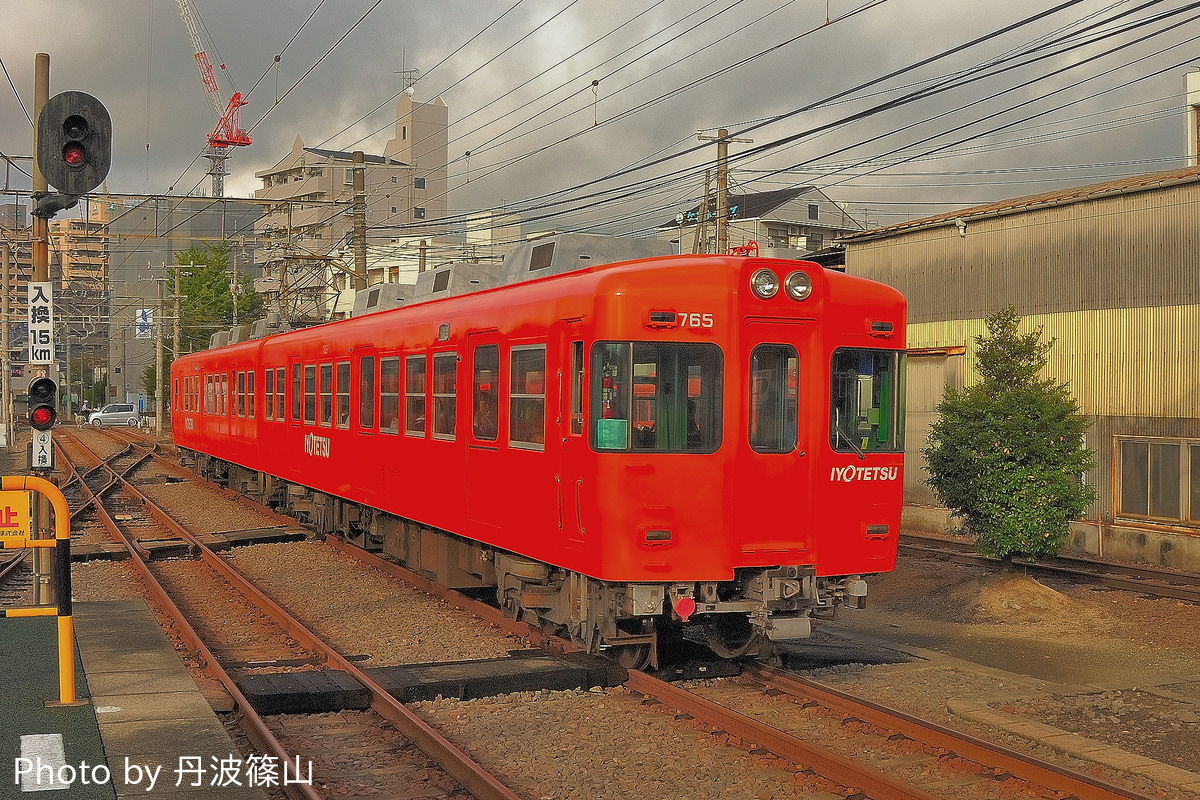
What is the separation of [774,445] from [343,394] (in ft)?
27.9

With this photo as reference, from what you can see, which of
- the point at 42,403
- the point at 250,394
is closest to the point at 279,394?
the point at 250,394

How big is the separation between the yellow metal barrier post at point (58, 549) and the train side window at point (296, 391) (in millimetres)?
10816

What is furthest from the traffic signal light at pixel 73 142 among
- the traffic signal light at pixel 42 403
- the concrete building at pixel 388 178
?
the concrete building at pixel 388 178

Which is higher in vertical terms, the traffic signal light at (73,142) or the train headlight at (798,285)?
the traffic signal light at (73,142)

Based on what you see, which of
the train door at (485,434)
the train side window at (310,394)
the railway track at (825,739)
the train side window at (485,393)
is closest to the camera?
the railway track at (825,739)

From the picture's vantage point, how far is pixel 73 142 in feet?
26.0

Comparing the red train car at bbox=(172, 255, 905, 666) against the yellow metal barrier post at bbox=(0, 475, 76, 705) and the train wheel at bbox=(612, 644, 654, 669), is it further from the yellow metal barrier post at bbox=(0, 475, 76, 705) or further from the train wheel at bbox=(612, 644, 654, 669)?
the yellow metal barrier post at bbox=(0, 475, 76, 705)

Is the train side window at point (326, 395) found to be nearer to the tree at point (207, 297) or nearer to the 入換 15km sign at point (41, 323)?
the 入換 15km sign at point (41, 323)

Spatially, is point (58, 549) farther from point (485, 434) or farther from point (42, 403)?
point (485, 434)

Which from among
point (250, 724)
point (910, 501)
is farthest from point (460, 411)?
point (910, 501)

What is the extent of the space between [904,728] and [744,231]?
5264 centimetres

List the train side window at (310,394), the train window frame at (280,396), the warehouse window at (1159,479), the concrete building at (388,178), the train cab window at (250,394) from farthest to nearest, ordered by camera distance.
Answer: the concrete building at (388,178)
the train cab window at (250,394)
the train window frame at (280,396)
the train side window at (310,394)
the warehouse window at (1159,479)

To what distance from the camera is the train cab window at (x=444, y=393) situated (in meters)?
11.7

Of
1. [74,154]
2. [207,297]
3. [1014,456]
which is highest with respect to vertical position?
[207,297]
